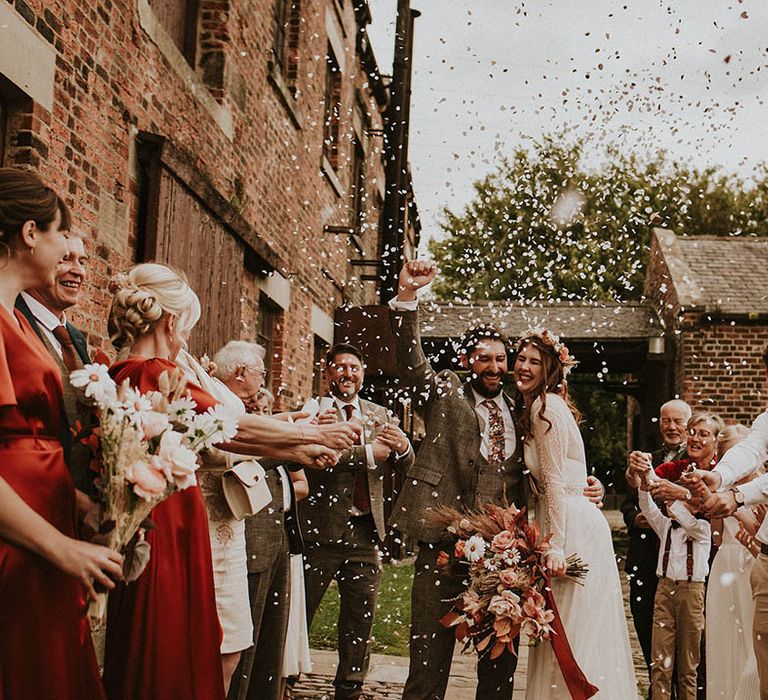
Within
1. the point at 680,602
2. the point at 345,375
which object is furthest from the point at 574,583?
the point at 345,375

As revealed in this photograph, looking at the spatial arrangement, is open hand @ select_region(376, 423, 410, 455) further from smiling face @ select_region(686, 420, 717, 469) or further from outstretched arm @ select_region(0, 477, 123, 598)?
outstretched arm @ select_region(0, 477, 123, 598)

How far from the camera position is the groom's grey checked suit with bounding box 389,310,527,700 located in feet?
15.4

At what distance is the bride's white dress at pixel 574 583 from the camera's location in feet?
14.7

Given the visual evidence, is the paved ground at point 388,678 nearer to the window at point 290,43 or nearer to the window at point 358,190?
the window at point 290,43

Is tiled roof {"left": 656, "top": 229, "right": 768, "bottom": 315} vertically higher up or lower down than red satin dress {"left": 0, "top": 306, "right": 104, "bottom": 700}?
higher up

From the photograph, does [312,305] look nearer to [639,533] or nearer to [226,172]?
[226,172]

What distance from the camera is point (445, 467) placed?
4922mm

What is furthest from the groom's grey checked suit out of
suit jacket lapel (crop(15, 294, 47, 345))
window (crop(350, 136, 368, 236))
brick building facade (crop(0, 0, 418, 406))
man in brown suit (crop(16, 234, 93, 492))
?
window (crop(350, 136, 368, 236))

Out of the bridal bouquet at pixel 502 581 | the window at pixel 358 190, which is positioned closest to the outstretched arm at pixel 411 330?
the bridal bouquet at pixel 502 581

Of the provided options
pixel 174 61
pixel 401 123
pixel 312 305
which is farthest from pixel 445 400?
pixel 401 123

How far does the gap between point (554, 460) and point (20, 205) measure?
9.58 ft

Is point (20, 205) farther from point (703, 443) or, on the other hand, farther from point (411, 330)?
point (703, 443)

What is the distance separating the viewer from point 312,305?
466 inches

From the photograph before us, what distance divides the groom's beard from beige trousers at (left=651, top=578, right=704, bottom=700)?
1827 millimetres
